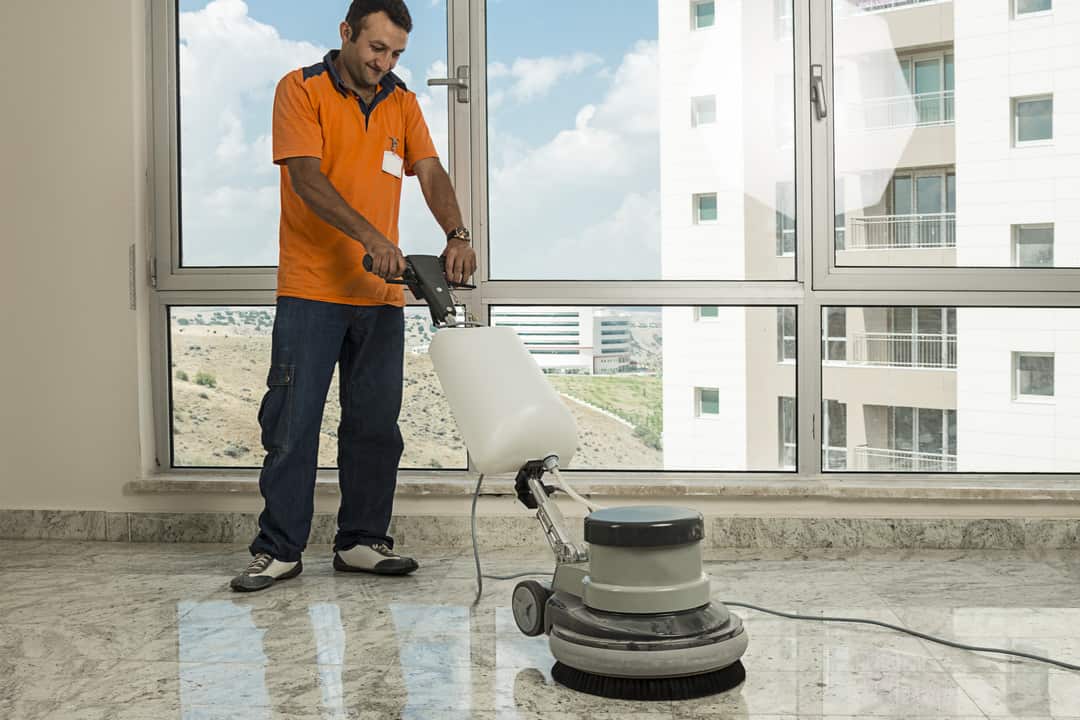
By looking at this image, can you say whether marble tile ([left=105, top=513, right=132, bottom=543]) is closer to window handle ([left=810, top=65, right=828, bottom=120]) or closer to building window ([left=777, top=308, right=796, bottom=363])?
Result: building window ([left=777, top=308, right=796, bottom=363])

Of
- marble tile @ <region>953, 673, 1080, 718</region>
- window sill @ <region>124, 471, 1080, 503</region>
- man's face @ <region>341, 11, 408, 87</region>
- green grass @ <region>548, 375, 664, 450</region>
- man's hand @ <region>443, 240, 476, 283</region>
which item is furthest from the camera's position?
green grass @ <region>548, 375, 664, 450</region>

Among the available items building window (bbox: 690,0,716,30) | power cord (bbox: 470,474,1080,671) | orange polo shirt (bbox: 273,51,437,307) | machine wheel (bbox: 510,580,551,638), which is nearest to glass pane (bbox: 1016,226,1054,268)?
building window (bbox: 690,0,716,30)

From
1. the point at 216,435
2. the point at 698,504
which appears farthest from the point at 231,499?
the point at 698,504

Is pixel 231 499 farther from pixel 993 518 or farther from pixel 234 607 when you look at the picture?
pixel 993 518

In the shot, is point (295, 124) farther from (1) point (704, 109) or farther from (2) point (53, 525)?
(2) point (53, 525)

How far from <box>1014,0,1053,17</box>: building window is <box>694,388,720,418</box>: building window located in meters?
1.40

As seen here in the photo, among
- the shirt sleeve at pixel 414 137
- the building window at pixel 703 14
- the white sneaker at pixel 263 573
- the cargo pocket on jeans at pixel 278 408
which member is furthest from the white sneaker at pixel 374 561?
the building window at pixel 703 14

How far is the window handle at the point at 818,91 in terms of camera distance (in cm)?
321

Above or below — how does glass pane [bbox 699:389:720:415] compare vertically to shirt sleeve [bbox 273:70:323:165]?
below

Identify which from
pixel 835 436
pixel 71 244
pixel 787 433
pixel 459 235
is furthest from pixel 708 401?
pixel 71 244

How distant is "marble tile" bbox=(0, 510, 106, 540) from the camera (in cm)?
337

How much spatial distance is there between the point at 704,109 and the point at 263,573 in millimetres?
1829

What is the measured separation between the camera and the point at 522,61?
3.32 meters

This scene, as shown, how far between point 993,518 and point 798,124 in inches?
50.1
